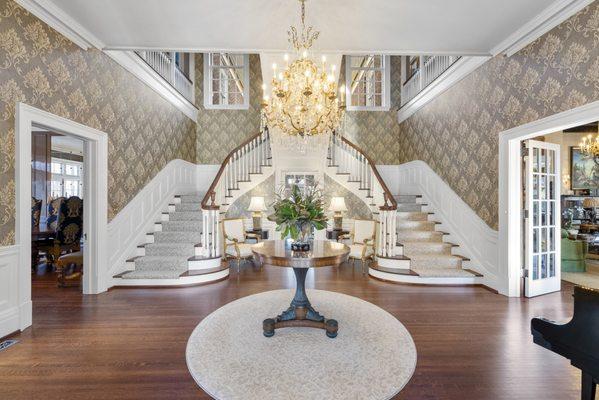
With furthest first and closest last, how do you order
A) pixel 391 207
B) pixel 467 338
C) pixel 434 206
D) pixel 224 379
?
pixel 434 206 < pixel 391 207 < pixel 467 338 < pixel 224 379

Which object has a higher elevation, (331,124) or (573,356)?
(331,124)

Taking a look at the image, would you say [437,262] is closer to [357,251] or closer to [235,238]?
[357,251]

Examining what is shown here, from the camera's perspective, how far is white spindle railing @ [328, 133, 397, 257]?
196 inches

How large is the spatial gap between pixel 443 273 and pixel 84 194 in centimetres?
550

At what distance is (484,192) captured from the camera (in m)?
4.35

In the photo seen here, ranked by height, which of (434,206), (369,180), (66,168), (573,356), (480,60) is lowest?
(573,356)

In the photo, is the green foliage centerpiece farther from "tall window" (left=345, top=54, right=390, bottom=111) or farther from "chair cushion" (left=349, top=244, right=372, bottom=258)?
"tall window" (left=345, top=54, right=390, bottom=111)

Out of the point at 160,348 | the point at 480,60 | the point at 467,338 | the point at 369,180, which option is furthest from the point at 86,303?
the point at 480,60

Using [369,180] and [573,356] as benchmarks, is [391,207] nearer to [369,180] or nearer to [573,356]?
[369,180]

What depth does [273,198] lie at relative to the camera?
7094 millimetres

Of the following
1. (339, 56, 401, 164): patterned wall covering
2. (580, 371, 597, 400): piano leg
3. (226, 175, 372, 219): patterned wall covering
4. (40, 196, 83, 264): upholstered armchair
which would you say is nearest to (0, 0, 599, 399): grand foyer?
(580, 371, 597, 400): piano leg

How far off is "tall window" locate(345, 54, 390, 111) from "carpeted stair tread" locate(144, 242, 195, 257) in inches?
227

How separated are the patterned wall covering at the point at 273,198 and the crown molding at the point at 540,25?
13.7ft

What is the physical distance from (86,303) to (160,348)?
1858mm
